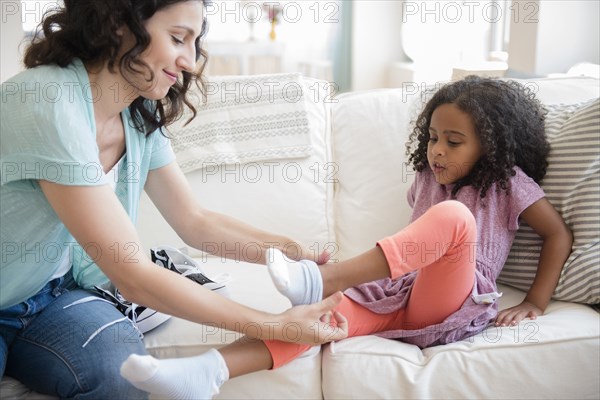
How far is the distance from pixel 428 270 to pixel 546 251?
1.14 ft

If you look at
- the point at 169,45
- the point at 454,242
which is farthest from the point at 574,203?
the point at 169,45

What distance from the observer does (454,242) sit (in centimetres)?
141

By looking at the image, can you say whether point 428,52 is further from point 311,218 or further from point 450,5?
point 311,218

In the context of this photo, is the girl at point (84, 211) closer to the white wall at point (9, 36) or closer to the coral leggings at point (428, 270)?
the coral leggings at point (428, 270)

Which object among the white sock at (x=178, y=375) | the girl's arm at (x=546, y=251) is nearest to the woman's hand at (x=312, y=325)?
the white sock at (x=178, y=375)

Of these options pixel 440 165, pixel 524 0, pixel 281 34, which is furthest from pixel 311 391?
pixel 281 34

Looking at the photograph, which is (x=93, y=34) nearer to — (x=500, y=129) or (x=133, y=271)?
(x=133, y=271)

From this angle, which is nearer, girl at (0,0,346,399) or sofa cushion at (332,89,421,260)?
girl at (0,0,346,399)

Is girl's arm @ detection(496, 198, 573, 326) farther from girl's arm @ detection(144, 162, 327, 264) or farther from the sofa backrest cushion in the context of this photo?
girl's arm @ detection(144, 162, 327, 264)

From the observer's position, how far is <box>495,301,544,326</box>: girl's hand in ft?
4.99

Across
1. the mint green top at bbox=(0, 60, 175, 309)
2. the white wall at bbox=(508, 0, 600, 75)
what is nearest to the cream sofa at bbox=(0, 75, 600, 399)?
the mint green top at bbox=(0, 60, 175, 309)

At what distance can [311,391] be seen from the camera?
1407 millimetres

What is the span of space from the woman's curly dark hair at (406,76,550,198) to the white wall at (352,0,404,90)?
384cm

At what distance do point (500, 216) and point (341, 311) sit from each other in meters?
0.48
